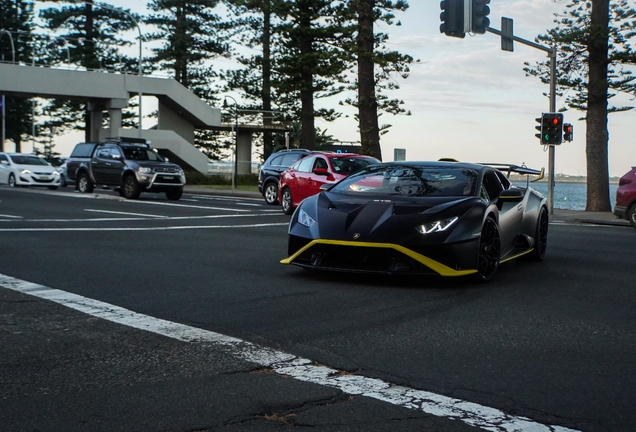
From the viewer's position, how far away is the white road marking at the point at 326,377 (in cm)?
411

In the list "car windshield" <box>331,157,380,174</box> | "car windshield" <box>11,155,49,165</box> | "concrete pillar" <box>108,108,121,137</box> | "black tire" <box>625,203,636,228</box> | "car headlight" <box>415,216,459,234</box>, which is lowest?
"black tire" <box>625,203,636,228</box>

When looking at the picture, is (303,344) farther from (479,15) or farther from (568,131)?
(568,131)

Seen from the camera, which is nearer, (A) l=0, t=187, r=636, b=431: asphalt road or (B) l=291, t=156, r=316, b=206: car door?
(A) l=0, t=187, r=636, b=431: asphalt road

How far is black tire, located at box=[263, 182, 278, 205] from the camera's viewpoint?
1065 inches

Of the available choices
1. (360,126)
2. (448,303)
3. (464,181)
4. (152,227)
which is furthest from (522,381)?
(360,126)

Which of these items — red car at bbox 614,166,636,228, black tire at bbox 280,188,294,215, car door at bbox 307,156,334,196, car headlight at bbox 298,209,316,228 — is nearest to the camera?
car headlight at bbox 298,209,316,228

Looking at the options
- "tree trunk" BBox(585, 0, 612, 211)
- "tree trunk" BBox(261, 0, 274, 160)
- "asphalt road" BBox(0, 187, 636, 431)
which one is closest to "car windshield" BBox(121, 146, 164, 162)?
"tree trunk" BBox(585, 0, 612, 211)

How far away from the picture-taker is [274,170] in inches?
1065

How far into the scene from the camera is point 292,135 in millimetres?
58688

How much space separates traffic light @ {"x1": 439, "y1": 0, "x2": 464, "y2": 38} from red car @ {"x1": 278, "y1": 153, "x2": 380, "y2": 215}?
3.95 m

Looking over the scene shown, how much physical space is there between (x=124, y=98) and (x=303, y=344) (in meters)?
47.3

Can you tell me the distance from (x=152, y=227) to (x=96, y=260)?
554 cm

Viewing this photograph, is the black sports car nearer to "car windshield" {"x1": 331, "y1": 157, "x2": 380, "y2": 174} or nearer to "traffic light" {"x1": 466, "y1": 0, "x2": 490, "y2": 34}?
"traffic light" {"x1": 466, "y1": 0, "x2": 490, "y2": 34}

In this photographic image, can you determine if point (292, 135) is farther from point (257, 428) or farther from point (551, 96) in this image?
point (257, 428)
